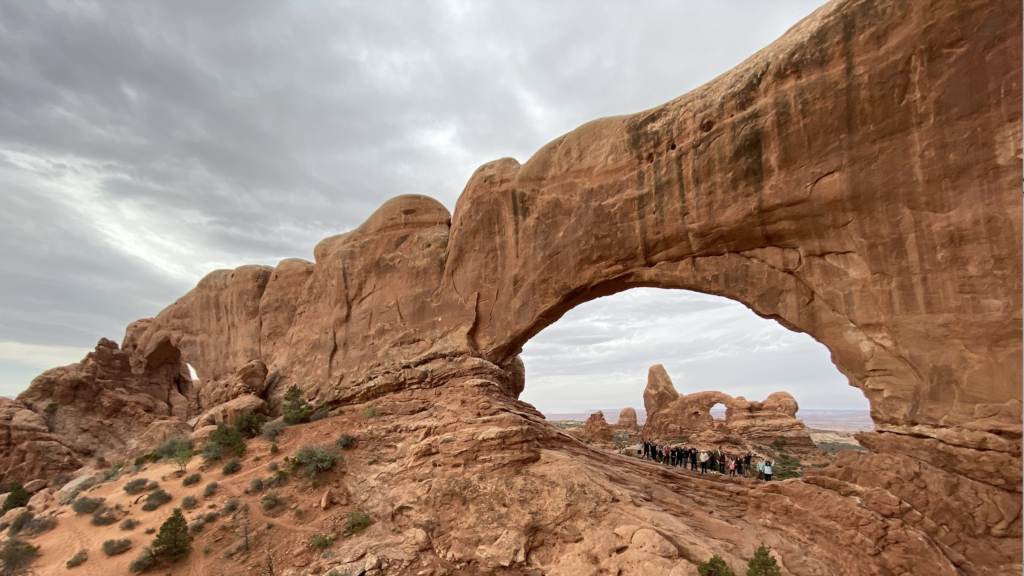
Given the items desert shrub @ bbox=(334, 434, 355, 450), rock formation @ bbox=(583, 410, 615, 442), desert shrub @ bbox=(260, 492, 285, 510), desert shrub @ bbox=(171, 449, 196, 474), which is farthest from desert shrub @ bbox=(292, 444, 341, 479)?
rock formation @ bbox=(583, 410, 615, 442)

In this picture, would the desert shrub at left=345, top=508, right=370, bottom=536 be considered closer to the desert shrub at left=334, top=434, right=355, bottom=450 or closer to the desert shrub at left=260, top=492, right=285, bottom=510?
the desert shrub at left=260, top=492, right=285, bottom=510

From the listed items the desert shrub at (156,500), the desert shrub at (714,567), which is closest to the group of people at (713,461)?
the desert shrub at (714,567)

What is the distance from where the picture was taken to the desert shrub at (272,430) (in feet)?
58.0

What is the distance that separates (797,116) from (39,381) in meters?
46.7

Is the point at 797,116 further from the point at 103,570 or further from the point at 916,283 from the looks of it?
the point at 103,570

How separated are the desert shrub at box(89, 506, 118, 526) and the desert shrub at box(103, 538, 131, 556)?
1.90 m

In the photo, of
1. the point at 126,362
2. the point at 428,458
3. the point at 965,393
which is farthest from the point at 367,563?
the point at 126,362

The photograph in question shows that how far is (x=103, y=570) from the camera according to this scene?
11922 millimetres

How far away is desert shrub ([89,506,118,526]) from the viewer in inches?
555

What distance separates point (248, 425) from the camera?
1877 cm

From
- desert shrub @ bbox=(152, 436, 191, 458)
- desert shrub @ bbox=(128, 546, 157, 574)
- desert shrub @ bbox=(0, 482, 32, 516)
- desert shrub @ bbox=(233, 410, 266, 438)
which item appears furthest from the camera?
desert shrub @ bbox=(0, 482, 32, 516)

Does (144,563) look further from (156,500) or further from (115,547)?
(156,500)

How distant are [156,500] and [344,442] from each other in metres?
6.09

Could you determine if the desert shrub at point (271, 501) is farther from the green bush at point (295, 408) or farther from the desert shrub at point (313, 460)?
the green bush at point (295, 408)
